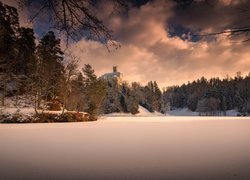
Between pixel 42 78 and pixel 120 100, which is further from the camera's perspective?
pixel 120 100

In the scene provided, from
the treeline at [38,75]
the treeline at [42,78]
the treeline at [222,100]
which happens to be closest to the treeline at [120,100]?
the treeline at [222,100]

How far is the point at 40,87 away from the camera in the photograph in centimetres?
3819

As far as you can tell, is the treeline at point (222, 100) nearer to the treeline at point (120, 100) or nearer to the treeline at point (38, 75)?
the treeline at point (120, 100)

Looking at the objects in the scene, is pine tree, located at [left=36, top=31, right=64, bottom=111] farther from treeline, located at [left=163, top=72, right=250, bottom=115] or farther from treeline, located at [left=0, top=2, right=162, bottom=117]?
treeline, located at [left=163, top=72, right=250, bottom=115]

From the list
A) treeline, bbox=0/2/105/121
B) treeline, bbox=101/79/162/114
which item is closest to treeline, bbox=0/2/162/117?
treeline, bbox=0/2/105/121

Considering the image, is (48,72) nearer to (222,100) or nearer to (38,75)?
(38,75)

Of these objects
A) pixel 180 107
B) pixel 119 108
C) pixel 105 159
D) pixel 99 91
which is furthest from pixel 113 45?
pixel 180 107

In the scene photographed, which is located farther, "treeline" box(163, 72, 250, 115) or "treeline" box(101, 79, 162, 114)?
"treeline" box(163, 72, 250, 115)

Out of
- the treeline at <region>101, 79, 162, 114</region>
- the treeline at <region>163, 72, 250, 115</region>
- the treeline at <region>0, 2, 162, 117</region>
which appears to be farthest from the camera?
the treeline at <region>163, 72, 250, 115</region>

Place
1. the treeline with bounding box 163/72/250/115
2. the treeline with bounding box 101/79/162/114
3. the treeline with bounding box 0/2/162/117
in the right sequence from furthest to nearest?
the treeline with bounding box 163/72/250/115, the treeline with bounding box 101/79/162/114, the treeline with bounding box 0/2/162/117

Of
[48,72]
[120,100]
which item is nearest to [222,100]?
[120,100]

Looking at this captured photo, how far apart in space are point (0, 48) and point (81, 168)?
32.7 meters

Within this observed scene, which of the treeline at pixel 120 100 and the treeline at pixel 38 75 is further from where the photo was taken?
the treeline at pixel 120 100

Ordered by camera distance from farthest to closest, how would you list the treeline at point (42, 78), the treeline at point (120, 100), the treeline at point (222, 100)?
1. the treeline at point (222, 100)
2. the treeline at point (120, 100)
3. the treeline at point (42, 78)
